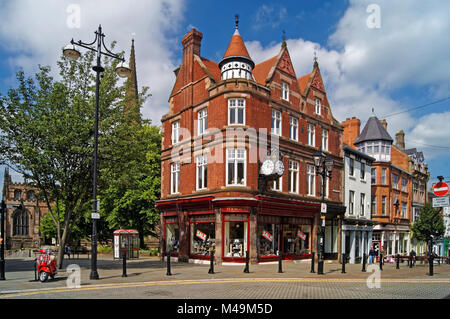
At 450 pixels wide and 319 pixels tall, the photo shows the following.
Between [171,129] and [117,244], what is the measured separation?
33.1 ft

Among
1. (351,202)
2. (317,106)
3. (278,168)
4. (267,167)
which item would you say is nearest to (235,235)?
(267,167)

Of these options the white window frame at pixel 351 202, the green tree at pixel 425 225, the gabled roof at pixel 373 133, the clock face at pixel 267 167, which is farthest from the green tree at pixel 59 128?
the green tree at pixel 425 225

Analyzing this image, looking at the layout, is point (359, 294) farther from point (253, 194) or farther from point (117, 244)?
point (117, 244)

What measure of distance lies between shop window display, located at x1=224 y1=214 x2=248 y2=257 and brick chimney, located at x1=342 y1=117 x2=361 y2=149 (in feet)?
94.8

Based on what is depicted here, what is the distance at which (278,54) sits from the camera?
2736 centimetres

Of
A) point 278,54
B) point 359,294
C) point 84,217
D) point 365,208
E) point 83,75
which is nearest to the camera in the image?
point 359,294

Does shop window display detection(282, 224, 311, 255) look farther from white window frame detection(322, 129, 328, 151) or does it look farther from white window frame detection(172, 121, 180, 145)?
white window frame detection(172, 121, 180, 145)

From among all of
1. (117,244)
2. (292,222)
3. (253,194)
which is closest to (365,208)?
(292,222)

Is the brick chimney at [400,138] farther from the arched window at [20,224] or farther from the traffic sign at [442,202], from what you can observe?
the arched window at [20,224]

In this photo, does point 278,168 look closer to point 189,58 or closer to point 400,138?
point 189,58

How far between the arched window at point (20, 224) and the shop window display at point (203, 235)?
59.4 m

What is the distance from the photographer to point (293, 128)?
27.4m

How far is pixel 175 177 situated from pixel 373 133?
83.3 ft

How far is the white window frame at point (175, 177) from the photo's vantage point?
93.2 ft
